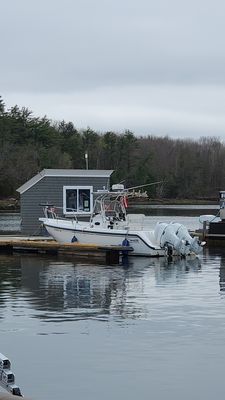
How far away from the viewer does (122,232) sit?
2516cm

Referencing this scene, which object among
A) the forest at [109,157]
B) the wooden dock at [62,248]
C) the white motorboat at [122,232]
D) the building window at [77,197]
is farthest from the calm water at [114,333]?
the forest at [109,157]

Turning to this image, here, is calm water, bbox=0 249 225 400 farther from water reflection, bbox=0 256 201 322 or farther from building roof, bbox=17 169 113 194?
building roof, bbox=17 169 113 194

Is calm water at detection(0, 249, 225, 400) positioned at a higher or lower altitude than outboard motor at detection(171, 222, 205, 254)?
lower

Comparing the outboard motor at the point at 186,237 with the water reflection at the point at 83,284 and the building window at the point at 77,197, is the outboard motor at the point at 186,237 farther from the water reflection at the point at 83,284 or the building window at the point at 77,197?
the building window at the point at 77,197

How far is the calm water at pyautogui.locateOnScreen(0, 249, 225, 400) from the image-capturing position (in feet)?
30.4

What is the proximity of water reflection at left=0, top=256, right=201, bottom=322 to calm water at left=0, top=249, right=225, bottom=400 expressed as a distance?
0.02m

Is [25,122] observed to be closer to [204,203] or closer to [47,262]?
[204,203]

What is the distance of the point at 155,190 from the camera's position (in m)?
92.6

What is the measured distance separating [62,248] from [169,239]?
3691 mm

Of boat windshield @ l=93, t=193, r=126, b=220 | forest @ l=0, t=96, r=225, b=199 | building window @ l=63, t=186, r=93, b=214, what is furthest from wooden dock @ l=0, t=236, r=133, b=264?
forest @ l=0, t=96, r=225, b=199

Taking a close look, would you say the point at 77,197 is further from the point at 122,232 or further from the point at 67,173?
the point at 122,232

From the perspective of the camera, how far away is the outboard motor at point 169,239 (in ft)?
81.9

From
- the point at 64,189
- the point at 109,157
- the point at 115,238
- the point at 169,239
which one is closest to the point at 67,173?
the point at 64,189

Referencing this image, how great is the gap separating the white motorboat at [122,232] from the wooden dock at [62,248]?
50cm
